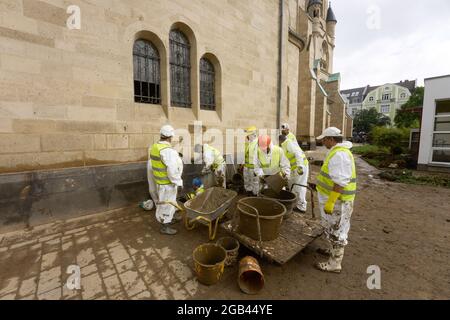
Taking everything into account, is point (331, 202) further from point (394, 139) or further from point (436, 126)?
point (394, 139)

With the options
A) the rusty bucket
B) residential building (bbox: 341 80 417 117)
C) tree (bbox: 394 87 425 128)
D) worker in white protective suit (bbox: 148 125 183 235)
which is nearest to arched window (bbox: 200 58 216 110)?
worker in white protective suit (bbox: 148 125 183 235)

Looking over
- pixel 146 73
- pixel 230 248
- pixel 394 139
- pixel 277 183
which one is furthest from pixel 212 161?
pixel 394 139

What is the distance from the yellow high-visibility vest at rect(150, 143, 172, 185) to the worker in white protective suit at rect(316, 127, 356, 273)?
2.64m

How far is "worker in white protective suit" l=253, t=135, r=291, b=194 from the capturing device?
5.25 metres

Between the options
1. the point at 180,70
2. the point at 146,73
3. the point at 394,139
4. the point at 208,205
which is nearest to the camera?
the point at 208,205

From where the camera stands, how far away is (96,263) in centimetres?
303

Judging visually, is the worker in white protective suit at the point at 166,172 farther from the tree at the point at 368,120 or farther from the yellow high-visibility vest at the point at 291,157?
the tree at the point at 368,120

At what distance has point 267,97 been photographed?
9078 millimetres

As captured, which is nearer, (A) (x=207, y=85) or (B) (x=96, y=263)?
(B) (x=96, y=263)

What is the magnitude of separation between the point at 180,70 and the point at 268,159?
383 cm

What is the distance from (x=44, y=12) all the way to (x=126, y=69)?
1.61 metres

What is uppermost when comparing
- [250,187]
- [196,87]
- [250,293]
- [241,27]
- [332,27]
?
[332,27]
